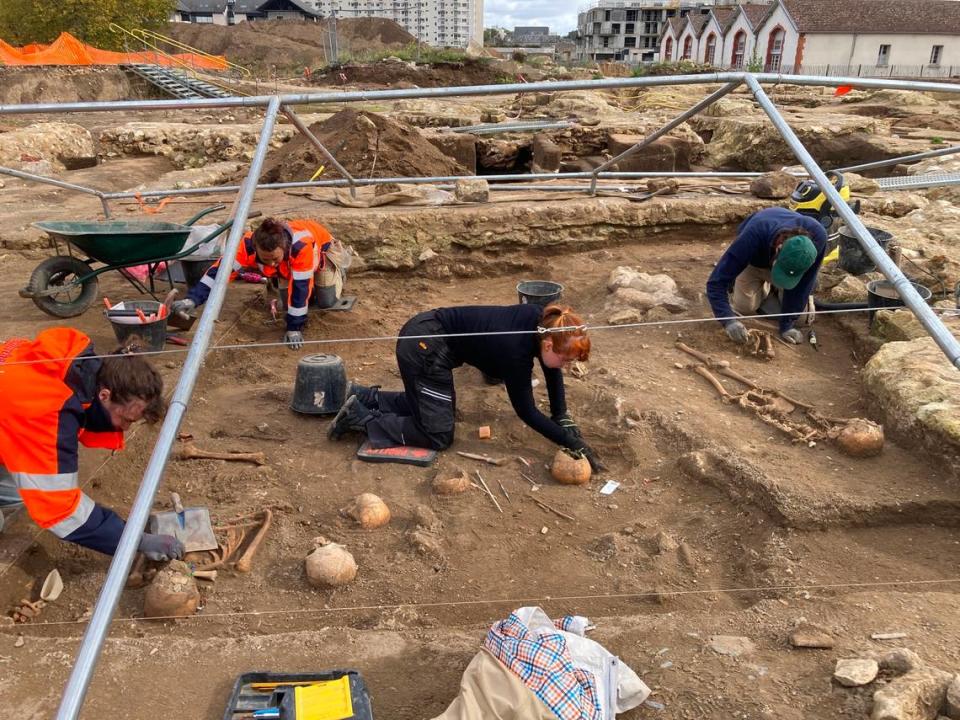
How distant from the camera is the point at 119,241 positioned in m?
5.70

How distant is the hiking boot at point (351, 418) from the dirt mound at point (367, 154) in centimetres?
598

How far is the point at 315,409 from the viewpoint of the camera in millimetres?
5133

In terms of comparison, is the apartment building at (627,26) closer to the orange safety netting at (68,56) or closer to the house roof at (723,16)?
the house roof at (723,16)

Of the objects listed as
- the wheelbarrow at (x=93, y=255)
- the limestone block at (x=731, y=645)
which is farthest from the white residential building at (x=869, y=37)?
the limestone block at (x=731, y=645)

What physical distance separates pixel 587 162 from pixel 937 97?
1470 centimetres

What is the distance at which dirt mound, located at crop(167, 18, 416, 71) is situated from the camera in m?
47.3

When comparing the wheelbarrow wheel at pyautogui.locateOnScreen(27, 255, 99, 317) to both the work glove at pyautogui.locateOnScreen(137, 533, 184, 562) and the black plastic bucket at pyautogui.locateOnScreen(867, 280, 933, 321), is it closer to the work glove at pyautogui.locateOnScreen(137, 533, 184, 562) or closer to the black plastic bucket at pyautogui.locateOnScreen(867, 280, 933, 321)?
the work glove at pyautogui.locateOnScreen(137, 533, 184, 562)

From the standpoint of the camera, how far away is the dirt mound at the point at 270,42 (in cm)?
4727

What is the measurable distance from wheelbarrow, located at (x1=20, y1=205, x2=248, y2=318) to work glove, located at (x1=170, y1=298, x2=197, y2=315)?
1.43 feet

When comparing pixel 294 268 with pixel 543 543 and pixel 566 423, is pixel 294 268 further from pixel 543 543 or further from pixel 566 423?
pixel 543 543

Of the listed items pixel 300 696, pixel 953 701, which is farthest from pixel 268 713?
pixel 953 701

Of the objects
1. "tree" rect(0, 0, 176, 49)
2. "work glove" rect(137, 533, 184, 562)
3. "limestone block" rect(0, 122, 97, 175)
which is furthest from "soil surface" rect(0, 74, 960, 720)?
"tree" rect(0, 0, 176, 49)

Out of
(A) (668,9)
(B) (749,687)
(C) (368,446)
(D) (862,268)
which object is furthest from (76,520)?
(A) (668,9)

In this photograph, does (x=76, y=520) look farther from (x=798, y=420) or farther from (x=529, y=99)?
(x=529, y=99)
